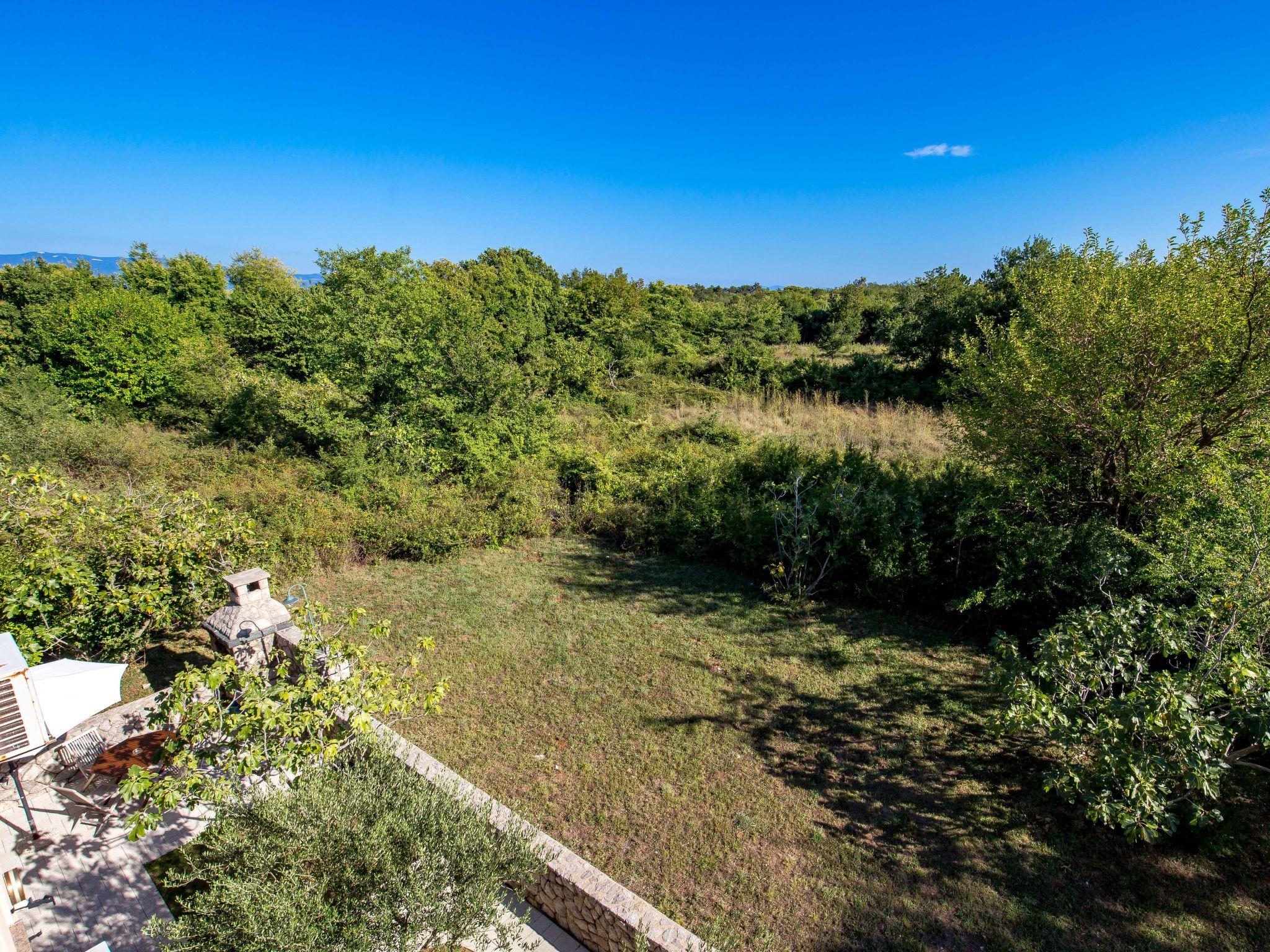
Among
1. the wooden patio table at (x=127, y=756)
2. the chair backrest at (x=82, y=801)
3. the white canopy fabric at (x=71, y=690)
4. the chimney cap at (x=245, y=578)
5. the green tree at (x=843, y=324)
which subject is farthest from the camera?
the green tree at (x=843, y=324)

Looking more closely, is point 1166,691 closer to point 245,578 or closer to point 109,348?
point 245,578

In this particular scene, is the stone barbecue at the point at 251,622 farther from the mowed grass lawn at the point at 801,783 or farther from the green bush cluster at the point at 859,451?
the green bush cluster at the point at 859,451

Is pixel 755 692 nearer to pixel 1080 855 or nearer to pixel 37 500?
pixel 1080 855

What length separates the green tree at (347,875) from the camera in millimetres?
2822

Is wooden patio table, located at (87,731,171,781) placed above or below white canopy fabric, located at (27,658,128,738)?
below

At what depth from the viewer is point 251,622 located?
579 centimetres

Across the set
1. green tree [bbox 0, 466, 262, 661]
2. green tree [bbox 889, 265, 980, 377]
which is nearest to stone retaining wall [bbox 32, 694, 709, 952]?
green tree [bbox 0, 466, 262, 661]

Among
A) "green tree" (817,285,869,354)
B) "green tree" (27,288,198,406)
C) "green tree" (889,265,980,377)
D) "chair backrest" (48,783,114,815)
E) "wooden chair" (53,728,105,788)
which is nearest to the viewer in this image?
"chair backrest" (48,783,114,815)

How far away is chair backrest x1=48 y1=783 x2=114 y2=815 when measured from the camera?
14.5 feet

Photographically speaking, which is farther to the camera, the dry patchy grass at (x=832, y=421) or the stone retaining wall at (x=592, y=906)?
the dry patchy grass at (x=832, y=421)

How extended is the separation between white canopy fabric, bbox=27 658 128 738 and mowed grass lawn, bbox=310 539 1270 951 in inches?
102

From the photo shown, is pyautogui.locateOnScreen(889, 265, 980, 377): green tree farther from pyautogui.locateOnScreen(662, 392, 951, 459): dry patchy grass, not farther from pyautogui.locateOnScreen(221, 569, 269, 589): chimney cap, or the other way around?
pyautogui.locateOnScreen(221, 569, 269, 589): chimney cap

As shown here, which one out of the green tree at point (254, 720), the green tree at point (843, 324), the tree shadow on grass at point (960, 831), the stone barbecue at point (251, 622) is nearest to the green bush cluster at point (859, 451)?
the tree shadow on grass at point (960, 831)

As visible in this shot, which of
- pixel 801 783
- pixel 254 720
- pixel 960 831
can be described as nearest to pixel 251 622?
pixel 254 720
